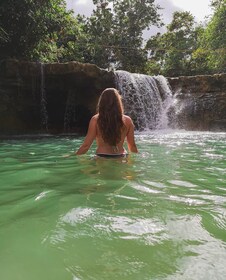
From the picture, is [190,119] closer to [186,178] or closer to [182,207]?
[186,178]

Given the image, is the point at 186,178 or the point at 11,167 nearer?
the point at 186,178

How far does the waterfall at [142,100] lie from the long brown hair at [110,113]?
34.0 ft

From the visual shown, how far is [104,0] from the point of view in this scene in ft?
105

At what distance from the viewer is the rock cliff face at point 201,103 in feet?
53.1

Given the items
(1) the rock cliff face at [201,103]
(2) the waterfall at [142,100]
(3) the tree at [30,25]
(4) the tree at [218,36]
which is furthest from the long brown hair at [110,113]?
(4) the tree at [218,36]

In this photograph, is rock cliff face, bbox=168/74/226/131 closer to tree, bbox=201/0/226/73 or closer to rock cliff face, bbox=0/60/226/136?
rock cliff face, bbox=0/60/226/136

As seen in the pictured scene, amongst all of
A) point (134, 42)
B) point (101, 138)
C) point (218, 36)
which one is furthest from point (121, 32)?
point (101, 138)

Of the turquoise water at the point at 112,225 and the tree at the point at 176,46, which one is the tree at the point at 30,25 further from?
the tree at the point at 176,46

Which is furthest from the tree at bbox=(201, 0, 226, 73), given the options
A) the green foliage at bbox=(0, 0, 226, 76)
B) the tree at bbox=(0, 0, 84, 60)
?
the tree at bbox=(0, 0, 84, 60)

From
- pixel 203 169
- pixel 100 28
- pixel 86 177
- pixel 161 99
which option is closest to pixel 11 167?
pixel 86 177

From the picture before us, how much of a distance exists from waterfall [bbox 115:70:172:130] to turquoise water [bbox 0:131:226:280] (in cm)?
1109

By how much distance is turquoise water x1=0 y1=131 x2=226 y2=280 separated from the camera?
69.4 inches

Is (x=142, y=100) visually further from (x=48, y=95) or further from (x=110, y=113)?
(x=110, y=113)

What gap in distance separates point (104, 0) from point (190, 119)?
20.4 metres
